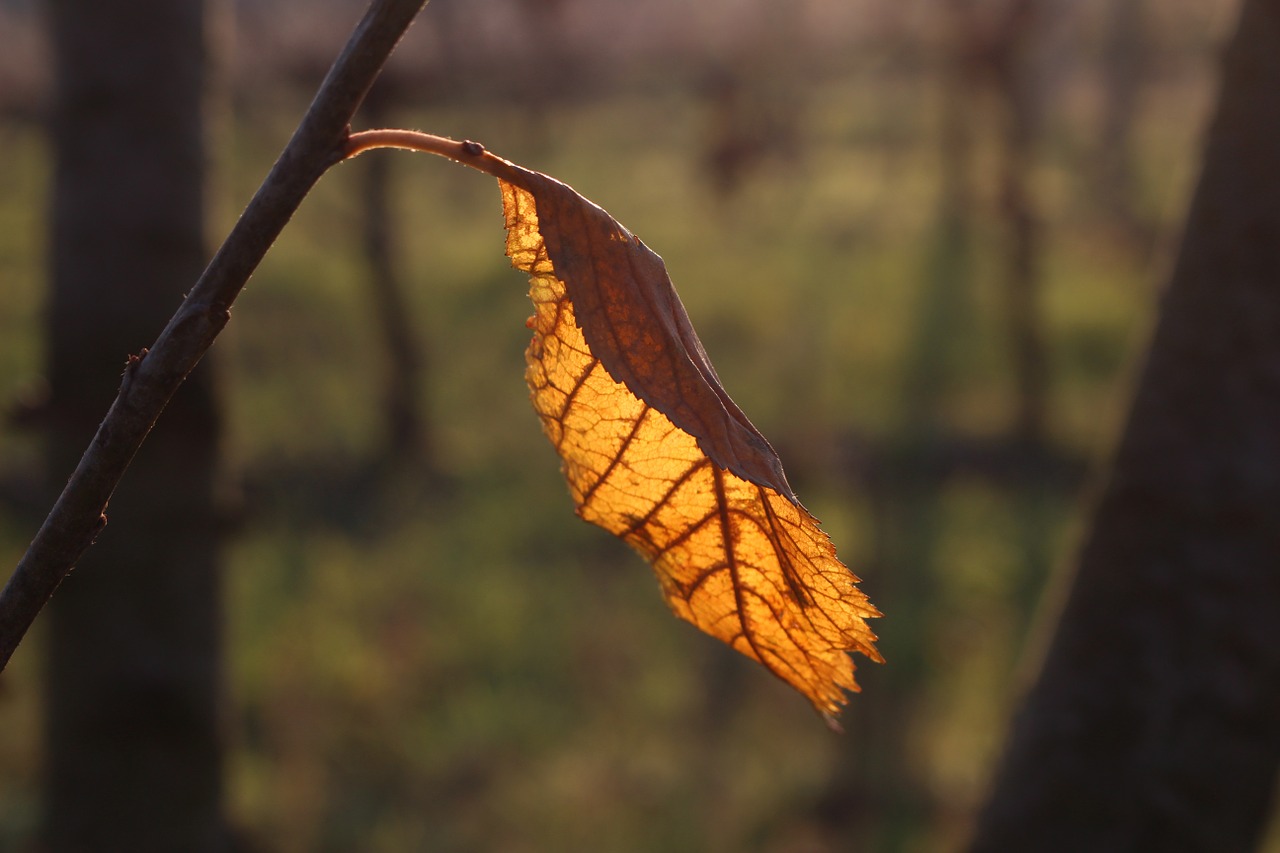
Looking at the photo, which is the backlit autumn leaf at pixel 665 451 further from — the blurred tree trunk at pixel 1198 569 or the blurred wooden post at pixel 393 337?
the blurred wooden post at pixel 393 337

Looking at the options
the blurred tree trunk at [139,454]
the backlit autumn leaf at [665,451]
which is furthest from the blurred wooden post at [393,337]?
the backlit autumn leaf at [665,451]

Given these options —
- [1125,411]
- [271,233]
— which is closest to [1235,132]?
[1125,411]

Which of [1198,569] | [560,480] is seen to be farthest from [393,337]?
[1198,569]

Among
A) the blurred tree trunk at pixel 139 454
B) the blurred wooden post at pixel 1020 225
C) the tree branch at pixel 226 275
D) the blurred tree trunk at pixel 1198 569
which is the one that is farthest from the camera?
the blurred wooden post at pixel 1020 225

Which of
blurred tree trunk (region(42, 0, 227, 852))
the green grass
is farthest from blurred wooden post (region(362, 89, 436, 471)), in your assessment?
blurred tree trunk (region(42, 0, 227, 852))

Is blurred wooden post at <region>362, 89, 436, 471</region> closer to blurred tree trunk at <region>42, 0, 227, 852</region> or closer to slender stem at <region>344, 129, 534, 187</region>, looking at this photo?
blurred tree trunk at <region>42, 0, 227, 852</region>

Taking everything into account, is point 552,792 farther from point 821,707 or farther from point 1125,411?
point 821,707

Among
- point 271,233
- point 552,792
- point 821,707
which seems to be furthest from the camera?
point 552,792
